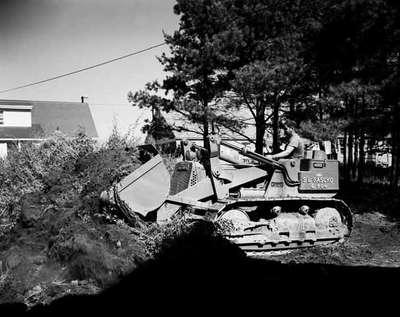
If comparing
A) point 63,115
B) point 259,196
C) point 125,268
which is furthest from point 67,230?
point 63,115

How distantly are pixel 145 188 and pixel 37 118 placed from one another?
2987cm

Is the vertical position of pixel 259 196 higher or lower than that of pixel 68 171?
lower

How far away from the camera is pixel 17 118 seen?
29.1 m

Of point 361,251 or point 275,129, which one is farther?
point 275,129

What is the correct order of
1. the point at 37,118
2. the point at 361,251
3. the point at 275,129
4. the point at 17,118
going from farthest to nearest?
the point at 37,118 → the point at 17,118 → the point at 275,129 → the point at 361,251

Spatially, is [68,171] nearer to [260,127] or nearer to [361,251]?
[361,251]

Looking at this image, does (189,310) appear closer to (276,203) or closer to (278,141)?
(276,203)

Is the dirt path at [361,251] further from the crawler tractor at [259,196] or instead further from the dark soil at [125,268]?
the crawler tractor at [259,196]

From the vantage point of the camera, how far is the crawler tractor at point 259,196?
24.9 feet

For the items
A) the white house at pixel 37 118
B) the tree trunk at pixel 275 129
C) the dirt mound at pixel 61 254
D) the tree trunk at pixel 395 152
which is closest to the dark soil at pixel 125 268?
the dirt mound at pixel 61 254

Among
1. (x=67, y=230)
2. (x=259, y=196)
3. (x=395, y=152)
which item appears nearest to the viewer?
(x=67, y=230)

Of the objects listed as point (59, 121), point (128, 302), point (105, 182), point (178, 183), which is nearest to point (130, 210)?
point (105, 182)

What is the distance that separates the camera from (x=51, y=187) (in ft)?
24.1

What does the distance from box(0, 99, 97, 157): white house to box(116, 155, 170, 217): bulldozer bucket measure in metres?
17.6
